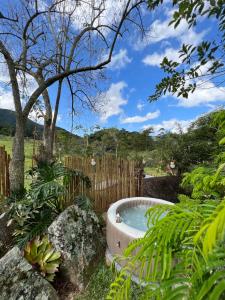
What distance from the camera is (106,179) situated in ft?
24.8

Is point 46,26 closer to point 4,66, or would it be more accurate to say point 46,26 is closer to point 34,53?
point 34,53

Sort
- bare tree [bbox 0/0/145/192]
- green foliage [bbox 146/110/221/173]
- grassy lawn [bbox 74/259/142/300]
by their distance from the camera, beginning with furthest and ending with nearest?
green foliage [bbox 146/110/221/173], bare tree [bbox 0/0/145/192], grassy lawn [bbox 74/259/142/300]

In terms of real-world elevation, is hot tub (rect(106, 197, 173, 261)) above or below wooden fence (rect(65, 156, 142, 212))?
below

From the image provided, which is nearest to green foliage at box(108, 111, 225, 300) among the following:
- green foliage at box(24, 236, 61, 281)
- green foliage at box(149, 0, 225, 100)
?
green foliage at box(149, 0, 225, 100)

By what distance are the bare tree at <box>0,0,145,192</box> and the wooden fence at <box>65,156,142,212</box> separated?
6.46 ft

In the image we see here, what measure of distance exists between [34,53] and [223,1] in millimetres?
7448

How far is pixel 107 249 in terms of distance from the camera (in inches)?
207

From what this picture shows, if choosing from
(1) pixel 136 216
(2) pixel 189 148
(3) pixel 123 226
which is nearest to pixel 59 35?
(1) pixel 136 216

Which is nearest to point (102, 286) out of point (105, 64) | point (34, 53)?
point (105, 64)

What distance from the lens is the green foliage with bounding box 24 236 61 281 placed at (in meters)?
4.37

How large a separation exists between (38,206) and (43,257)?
1.12 meters

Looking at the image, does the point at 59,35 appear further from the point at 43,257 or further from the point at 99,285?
the point at 99,285

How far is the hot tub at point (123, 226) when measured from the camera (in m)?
4.52

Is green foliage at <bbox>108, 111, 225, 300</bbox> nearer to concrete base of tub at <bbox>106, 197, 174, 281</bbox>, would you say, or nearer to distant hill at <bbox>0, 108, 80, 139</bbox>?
concrete base of tub at <bbox>106, 197, 174, 281</bbox>
